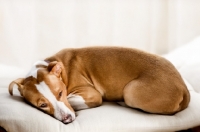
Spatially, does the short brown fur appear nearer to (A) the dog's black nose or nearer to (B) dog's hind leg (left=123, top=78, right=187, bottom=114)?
(B) dog's hind leg (left=123, top=78, right=187, bottom=114)

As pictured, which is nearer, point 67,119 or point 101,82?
point 67,119

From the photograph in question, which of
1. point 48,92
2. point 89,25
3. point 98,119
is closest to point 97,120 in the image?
point 98,119

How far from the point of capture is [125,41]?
2.98 m

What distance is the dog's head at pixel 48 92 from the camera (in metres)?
1.56

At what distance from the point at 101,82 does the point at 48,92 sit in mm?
365

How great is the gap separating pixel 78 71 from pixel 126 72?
0.26 metres

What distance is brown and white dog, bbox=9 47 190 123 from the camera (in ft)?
5.21

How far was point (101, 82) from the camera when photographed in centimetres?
183

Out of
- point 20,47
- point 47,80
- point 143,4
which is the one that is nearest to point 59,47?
point 20,47

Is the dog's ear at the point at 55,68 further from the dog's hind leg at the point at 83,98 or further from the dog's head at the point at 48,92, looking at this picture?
the dog's hind leg at the point at 83,98

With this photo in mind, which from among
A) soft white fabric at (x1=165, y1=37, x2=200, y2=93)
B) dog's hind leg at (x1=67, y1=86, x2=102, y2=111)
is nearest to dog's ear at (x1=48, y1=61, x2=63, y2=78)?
dog's hind leg at (x1=67, y1=86, x2=102, y2=111)

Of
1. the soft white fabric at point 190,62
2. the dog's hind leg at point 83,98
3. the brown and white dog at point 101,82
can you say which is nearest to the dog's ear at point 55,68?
the brown and white dog at point 101,82

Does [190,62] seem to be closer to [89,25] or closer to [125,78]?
[125,78]

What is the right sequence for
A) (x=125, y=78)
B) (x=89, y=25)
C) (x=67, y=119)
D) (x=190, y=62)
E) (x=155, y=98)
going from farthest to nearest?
(x=89, y=25), (x=190, y=62), (x=125, y=78), (x=155, y=98), (x=67, y=119)
